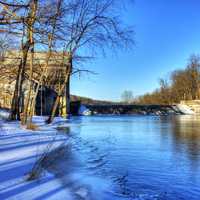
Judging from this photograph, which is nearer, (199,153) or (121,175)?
(121,175)

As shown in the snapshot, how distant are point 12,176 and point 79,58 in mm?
21009

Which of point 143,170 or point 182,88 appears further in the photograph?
point 182,88

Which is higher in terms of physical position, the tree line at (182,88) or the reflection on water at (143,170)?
the tree line at (182,88)

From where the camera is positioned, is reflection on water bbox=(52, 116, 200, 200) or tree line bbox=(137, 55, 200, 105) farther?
tree line bbox=(137, 55, 200, 105)

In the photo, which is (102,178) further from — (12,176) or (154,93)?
(154,93)

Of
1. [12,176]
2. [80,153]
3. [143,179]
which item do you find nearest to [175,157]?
[80,153]

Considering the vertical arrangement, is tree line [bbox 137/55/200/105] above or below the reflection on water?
above

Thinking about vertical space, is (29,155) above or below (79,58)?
below

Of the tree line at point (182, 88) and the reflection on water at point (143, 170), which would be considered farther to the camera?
the tree line at point (182, 88)

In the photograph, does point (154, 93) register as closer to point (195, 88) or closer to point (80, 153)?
point (195, 88)

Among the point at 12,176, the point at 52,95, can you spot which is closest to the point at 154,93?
the point at 52,95

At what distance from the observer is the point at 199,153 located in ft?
40.1

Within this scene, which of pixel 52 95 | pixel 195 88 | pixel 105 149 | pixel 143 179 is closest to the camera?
pixel 143 179

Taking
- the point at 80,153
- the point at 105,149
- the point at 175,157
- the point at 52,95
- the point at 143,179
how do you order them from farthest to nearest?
the point at 52,95, the point at 105,149, the point at 80,153, the point at 175,157, the point at 143,179
